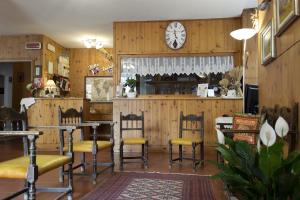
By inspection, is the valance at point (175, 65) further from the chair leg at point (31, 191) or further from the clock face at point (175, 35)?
the chair leg at point (31, 191)

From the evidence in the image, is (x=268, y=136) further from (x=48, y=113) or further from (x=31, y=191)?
(x=48, y=113)

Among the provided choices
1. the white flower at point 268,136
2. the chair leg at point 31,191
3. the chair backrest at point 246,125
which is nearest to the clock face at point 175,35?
the chair backrest at point 246,125

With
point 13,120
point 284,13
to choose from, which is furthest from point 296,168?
point 13,120

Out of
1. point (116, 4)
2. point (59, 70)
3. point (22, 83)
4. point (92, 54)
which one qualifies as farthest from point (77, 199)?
point (22, 83)

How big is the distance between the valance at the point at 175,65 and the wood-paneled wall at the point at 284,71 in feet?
11.4

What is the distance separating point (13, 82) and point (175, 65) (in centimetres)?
594

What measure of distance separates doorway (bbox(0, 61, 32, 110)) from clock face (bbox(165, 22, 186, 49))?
5.39 metres

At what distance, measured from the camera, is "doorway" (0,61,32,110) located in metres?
9.65

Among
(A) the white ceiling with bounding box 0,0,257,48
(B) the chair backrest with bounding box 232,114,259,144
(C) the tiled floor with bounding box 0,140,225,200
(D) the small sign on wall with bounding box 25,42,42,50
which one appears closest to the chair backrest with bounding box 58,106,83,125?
(C) the tiled floor with bounding box 0,140,225,200

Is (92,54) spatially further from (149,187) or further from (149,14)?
(149,187)

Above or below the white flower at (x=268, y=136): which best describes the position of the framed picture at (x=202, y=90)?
above

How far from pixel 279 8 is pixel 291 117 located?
81 centimetres

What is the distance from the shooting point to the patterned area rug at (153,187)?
118 inches

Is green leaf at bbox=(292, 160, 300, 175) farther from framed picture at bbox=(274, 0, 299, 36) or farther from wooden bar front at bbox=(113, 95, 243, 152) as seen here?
wooden bar front at bbox=(113, 95, 243, 152)
